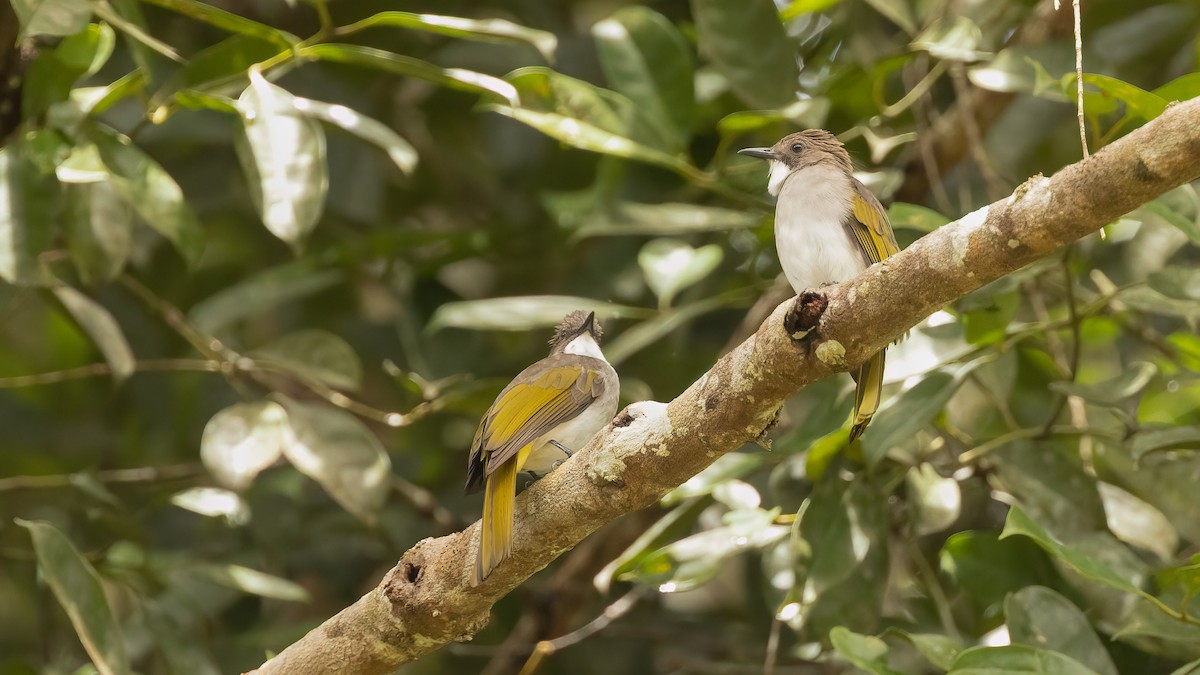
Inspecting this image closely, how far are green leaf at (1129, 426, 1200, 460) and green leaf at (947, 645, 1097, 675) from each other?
0.77 metres

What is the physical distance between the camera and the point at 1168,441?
3.10m

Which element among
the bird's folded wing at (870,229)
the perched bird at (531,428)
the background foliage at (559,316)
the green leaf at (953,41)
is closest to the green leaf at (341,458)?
the background foliage at (559,316)

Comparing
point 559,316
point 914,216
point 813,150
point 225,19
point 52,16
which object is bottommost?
point 559,316

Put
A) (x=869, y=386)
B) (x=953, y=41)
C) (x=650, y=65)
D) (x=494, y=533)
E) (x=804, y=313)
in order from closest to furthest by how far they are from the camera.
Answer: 1. (x=804, y=313)
2. (x=494, y=533)
3. (x=869, y=386)
4. (x=953, y=41)
5. (x=650, y=65)

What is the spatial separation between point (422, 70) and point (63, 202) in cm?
111

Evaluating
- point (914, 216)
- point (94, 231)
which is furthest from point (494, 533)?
point (94, 231)

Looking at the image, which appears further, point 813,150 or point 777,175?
point 777,175

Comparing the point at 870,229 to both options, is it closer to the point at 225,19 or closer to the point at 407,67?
the point at 407,67

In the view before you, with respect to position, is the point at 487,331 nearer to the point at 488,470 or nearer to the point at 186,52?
the point at 186,52

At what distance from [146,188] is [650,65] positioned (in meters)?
1.65

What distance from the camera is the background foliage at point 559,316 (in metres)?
3.31

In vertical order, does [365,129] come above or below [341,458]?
above

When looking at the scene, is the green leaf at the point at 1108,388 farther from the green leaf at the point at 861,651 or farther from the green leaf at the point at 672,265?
the green leaf at the point at 672,265

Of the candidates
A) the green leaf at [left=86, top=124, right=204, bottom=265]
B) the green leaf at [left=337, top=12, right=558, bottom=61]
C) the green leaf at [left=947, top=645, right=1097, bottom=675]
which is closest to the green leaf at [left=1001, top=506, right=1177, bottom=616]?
the green leaf at [left=947, top=645, right=1097, bottom=675]
